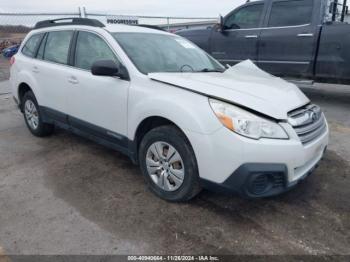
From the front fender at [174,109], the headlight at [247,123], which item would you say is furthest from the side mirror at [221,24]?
the headlight at [247,123]

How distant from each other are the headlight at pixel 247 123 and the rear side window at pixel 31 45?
11.2 feet

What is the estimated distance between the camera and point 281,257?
→ 2.54 meters

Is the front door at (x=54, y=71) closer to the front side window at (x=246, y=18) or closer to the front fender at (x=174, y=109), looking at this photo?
the front fender at (x=174, y=109)

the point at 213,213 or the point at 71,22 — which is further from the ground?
the point at 71,22

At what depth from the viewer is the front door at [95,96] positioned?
11.7 feet

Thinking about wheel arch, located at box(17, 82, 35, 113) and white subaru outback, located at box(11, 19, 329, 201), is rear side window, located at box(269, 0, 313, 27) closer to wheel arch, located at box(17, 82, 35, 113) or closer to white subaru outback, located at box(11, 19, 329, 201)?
white subaru outback, located at box(11, 19, 329, 201)

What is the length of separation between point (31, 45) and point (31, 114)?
1.04m

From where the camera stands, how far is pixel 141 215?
309cm

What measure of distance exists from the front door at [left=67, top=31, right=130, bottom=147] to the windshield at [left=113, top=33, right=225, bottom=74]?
215 mm

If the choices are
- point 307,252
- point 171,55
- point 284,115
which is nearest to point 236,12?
point 171,55

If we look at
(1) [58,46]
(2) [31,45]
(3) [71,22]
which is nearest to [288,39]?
(3) [71,22]

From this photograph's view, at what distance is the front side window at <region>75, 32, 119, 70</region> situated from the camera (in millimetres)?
3773

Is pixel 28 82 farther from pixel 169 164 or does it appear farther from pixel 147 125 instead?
pixel 169 164

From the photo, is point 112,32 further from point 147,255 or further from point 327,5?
point 327,5
